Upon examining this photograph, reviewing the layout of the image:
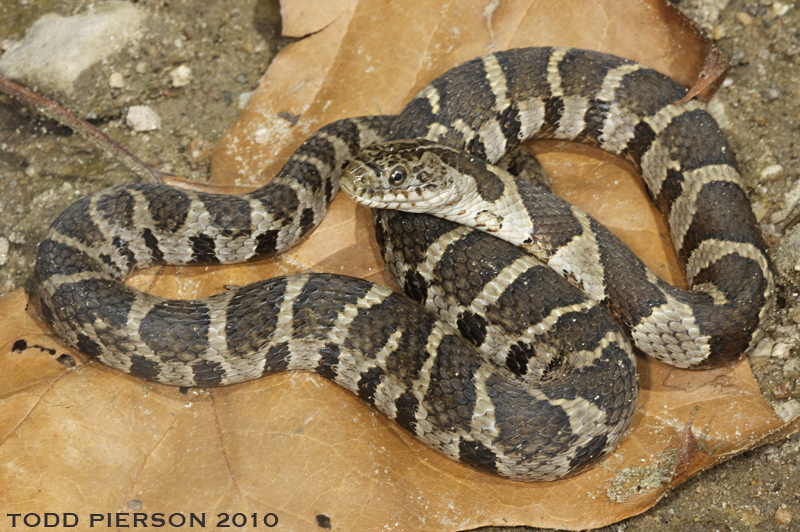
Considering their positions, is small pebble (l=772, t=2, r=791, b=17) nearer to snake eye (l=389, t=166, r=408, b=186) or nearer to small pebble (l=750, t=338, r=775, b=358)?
small pebble (l=750, t=338, r=775, b=358)

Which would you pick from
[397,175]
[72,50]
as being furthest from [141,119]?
[397,175]

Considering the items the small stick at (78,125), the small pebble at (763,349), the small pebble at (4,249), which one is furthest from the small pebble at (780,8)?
the small pebble at (4,249)

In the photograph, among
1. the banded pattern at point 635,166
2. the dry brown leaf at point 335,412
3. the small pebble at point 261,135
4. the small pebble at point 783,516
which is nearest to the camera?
the dry brown leaf at point 335,412

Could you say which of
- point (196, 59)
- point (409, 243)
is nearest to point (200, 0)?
point (196, 59)

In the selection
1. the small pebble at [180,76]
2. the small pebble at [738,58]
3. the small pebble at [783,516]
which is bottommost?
the small pebble at [180,76]

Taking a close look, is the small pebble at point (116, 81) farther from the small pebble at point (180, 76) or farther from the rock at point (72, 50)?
the small pebble at point (180, 76)

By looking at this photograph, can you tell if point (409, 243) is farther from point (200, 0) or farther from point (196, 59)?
point (200, 0)
